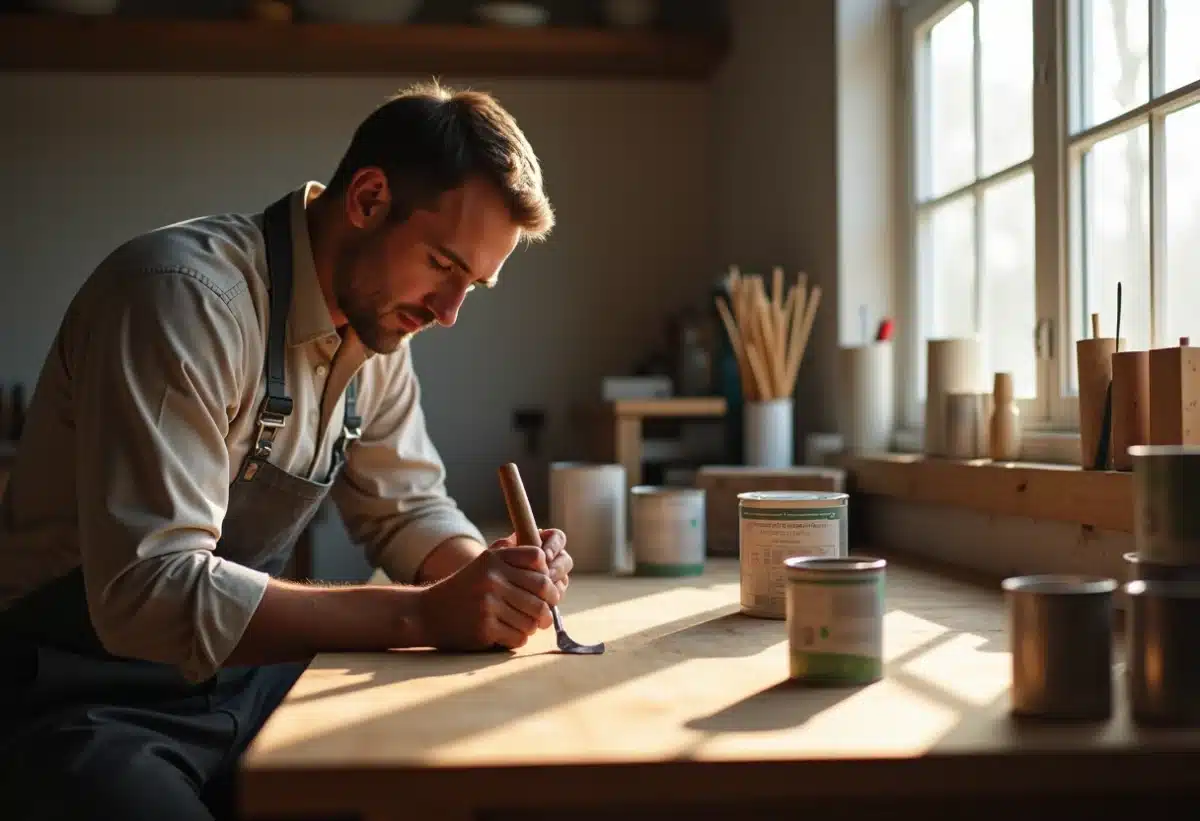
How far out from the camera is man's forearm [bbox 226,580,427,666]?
1.23m

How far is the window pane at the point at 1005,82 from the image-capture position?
201 centimetres

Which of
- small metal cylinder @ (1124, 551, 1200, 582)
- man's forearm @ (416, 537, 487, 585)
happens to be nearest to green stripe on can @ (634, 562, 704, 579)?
man's forearm @ (416, 537, 487, 585)

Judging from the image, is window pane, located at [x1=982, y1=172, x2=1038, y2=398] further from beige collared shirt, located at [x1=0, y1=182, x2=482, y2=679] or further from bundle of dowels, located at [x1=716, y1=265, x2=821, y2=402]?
beige collared shirt, located at [x1=0, y1=182, x2=482, y2=679]

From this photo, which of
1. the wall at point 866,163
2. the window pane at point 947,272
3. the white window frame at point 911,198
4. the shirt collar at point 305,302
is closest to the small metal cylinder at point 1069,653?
the shirt collar at point 305,302

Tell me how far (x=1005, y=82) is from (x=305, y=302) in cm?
126

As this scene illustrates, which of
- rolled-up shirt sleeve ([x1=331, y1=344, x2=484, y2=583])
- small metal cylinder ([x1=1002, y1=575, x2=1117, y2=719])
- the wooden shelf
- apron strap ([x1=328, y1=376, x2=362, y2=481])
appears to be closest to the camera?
small metal cylinder ([x1=1002, y1=575, x2=1117, y2=719])

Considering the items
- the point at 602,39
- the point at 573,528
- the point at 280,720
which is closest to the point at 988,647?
the point at 280,720

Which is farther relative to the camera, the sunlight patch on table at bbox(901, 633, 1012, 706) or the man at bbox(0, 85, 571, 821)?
the man at bbox(0, 85, 571, 821)

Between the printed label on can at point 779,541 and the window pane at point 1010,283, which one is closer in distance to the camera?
the printed label on can at point 779,541

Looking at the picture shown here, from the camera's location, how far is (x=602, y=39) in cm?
335

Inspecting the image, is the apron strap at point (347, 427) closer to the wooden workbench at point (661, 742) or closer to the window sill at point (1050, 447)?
the wooden workbench at point (661, 742)

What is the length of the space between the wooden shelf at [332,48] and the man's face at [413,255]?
187 centimetres

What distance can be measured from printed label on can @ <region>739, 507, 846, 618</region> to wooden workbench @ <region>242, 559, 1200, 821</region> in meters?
0.23

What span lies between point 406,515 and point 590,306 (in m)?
1.86
